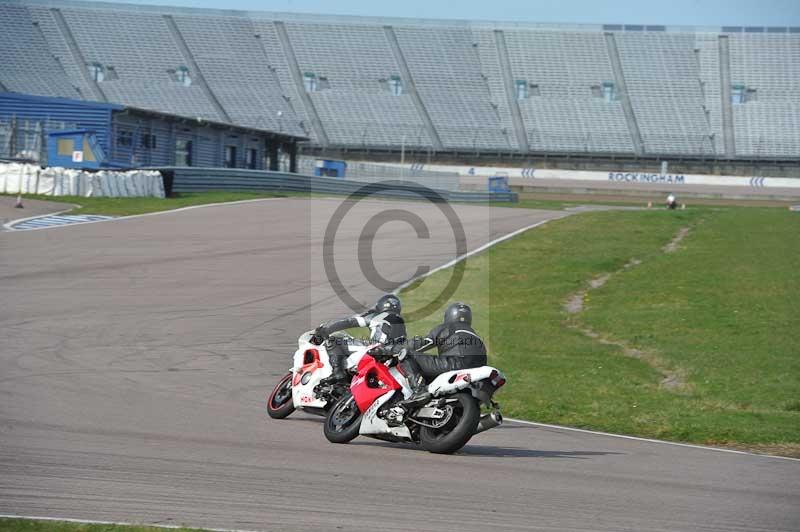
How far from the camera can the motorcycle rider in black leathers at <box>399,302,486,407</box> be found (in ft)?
30.0

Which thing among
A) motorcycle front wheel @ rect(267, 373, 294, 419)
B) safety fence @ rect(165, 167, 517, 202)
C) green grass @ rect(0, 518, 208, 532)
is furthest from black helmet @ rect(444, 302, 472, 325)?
safety fence @ rect(165, 167, 517, 202)

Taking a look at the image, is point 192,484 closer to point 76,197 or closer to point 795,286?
point 795,286

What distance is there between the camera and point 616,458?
9.23 m

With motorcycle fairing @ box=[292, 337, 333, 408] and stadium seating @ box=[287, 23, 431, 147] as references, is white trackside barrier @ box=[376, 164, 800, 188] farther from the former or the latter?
motorcycle fairing @ box=[292, 337, 333, 408]

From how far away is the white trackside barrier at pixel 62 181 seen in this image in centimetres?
3659

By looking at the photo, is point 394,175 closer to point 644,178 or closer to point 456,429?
point 644,178

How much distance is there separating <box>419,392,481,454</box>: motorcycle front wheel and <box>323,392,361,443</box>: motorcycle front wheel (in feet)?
2.30

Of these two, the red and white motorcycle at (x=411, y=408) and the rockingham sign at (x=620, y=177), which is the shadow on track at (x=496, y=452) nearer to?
the red and white motorcycle at (x=411, y=408)

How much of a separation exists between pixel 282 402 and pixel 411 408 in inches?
77.2

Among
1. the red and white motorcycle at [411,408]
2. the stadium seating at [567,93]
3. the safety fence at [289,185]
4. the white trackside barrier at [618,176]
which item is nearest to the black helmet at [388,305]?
the red and white motorcycle at [411,408]

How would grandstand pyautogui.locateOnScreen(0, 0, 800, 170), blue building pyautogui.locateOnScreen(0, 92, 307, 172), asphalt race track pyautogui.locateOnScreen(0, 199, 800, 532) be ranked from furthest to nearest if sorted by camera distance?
grandstand pyautogui.locateOnScreen(0, 0, 800, 170), blue building pyautogui.locateOnScreen(0, 92, 307, 172), asphalt race track pyautogui.locateOnScreen(0, 199, 800, 532)

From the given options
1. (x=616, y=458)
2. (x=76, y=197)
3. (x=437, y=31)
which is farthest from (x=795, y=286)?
(x=437, y=31)

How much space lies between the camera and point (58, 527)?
5801 mm

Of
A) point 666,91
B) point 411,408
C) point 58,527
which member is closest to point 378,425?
point 411,408
